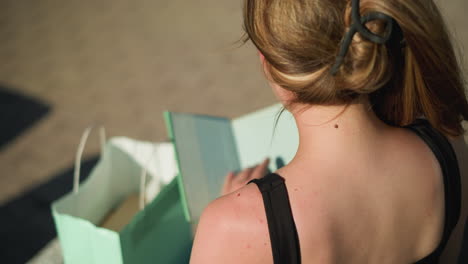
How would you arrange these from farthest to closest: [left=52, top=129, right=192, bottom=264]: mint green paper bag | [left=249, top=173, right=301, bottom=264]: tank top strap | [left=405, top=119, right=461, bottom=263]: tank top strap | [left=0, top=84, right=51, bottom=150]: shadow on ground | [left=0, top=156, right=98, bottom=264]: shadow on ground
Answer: [left=0, top=84, right=51, bottom=150]: shadow on ground < [left=0, top=156, right=98, bottom=264]: shadow on ground < [left=52, top=129, right=192, bottom=264]: mint green paper bag < [left=405, top=119, right=461, bottom=263]: tank top strap < [left=249, top=173, right=301, bottom=264]: tank top strap

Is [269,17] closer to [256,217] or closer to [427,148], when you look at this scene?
[256,217]

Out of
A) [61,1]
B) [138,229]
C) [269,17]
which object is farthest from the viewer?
[61,1]

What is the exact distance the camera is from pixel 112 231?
100cm

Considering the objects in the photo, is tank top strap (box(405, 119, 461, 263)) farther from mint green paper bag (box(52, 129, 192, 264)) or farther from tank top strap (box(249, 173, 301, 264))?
mint green paper bag (box(52, 129, 192, 264))

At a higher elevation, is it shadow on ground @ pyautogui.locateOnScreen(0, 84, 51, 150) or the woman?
the woman

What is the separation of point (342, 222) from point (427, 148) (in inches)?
10.3

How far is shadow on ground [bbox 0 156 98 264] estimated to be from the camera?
2.21m

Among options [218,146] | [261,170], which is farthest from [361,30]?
[218,146]

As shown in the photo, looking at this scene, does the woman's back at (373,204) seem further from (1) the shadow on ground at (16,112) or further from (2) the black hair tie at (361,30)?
(1) the shadow on ground at (16,112)

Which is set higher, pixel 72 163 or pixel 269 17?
pixel 269 17

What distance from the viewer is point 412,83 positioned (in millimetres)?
824

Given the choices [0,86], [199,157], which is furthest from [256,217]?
[0,86]

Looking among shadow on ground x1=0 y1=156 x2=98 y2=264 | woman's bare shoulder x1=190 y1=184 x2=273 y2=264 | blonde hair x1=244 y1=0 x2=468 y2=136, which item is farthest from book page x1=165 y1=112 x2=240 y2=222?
shadow on ground x1=0 y1=156 x2=98 y2=264

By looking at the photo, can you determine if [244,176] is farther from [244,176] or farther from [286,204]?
[286,204]
